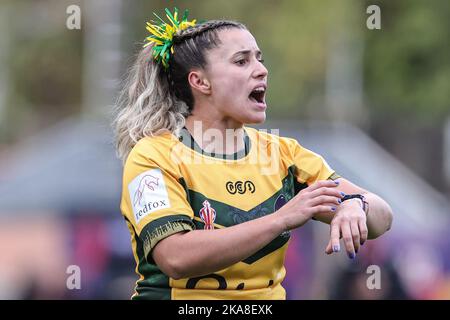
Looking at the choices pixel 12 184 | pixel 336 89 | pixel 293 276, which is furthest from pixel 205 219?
pixel 336 89

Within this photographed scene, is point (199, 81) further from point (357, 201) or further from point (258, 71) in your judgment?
point (357, 201)

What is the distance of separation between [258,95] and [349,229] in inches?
36.3

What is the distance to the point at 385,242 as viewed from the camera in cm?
1271

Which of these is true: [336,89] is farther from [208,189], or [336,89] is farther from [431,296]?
[208,189]

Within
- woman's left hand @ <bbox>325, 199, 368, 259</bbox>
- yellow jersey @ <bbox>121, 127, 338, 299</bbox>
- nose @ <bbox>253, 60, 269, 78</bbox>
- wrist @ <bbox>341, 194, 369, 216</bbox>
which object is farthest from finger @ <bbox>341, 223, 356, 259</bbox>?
nose @ <bbox>253, 60, 269, 78</bbox>

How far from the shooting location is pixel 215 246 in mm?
4559

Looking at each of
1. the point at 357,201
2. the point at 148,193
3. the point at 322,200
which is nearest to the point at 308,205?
the point at 322,200

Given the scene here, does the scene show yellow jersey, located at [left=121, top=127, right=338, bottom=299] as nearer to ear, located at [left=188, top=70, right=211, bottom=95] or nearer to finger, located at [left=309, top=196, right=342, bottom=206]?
ear, located at [left=188, top=70, right=211, bottom=95]

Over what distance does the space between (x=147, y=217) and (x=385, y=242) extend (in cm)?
830

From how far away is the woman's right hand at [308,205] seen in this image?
177 inches

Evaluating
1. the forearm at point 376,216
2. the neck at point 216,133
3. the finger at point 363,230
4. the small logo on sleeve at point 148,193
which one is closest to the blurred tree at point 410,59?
the neck at point 216,133

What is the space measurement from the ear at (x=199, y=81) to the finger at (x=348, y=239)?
1.07 metres

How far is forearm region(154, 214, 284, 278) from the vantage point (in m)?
4.52

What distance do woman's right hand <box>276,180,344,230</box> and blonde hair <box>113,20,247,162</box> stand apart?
2.75 feet
